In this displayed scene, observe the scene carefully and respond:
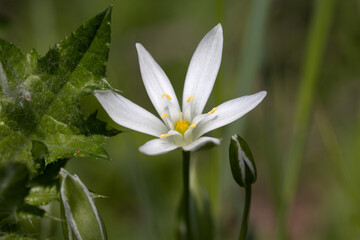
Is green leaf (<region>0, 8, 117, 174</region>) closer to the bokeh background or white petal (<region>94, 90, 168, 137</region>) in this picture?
white petal (<region>94, 90, 168, 137</region>)

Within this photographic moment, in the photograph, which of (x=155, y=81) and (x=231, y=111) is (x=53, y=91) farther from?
(x=231, y=111)

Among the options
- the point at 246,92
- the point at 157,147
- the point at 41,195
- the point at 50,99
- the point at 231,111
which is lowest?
the point at 41,195

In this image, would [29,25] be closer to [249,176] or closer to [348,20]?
[348,20]

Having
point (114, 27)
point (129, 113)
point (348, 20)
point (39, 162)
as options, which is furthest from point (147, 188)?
point (348, 20)

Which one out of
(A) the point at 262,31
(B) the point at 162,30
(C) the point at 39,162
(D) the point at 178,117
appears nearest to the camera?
(C) the point at 39,162

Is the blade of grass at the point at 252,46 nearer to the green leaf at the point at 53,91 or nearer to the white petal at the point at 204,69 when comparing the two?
the white petal at the point at 204,69

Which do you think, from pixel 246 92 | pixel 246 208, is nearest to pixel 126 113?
A: pixel 246 208

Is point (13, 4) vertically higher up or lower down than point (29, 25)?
higher up
